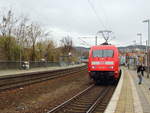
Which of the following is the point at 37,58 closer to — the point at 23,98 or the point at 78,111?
the point at 23,98

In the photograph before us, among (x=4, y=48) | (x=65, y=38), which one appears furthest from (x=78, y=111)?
(x=65, y=38)

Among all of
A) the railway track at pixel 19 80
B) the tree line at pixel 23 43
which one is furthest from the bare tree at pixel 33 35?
the railway track at pixel 19 80

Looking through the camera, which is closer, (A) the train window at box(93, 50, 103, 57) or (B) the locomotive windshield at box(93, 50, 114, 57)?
(B) the locomotive windshield at box(93, 50, 114, 57)

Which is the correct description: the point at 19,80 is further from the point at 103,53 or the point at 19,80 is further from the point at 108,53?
the point at 108,53

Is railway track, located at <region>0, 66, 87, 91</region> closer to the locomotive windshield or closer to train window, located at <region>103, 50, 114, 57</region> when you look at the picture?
the locomotive windshield

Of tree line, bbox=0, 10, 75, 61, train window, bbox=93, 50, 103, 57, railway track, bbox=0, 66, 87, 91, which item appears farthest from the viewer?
tree line, bbox=0, 10, 75, 61

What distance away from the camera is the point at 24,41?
165 feet

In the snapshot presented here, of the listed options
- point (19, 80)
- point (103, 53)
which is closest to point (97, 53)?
point (103, 53)

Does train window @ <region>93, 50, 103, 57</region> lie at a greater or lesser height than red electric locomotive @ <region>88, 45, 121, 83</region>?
Answer: greater

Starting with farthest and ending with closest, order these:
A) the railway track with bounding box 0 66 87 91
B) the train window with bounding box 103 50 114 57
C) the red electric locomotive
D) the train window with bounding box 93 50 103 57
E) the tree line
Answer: the tree line → the train window with bounding box 93 50 103 57 → the train window with bounding box 103 50 114 57 → the red electric locomotive → the railway track with bounding box 0 66 87 91

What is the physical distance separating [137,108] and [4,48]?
1415 inches

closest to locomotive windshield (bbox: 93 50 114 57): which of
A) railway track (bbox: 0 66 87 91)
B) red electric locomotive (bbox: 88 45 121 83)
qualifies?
red electric locomotive (bbox: 88 45 121 83)

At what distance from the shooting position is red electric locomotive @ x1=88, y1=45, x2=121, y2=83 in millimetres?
18797

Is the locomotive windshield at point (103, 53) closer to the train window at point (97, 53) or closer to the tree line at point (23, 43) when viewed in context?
the train window at point (97, 53)
